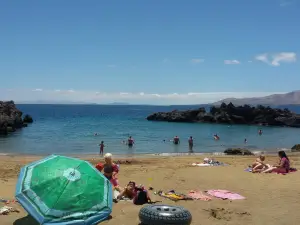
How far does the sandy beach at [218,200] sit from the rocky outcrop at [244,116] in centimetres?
6745

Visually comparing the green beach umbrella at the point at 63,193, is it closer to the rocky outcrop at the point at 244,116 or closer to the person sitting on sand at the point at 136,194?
the person sitting on sand at the point at 136,194

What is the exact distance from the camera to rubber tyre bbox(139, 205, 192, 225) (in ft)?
23.6

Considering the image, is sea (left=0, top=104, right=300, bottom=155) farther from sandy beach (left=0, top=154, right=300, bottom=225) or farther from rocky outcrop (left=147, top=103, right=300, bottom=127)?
sandy beach (left=0, top=154, right=300, bottom=225)

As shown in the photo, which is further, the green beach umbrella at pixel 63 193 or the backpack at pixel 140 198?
the backpack at pixel 140 198

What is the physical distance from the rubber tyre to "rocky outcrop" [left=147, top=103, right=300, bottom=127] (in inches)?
2977

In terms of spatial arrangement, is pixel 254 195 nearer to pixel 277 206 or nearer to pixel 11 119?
pixel 277 206

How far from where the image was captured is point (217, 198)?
1036cm

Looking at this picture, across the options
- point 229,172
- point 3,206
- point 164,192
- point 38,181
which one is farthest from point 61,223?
point 229,172

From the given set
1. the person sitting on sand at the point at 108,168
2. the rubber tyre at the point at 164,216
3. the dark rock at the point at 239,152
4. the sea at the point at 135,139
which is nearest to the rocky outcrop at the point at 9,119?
the sea at the point at 135,139

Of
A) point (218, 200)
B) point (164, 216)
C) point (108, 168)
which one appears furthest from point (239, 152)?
point (164, 216)

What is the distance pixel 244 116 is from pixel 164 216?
262 feet

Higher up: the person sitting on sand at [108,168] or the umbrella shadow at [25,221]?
the person sitting on sand at [108,168]

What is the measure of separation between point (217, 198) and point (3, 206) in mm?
5965

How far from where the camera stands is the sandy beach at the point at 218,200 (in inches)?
328
